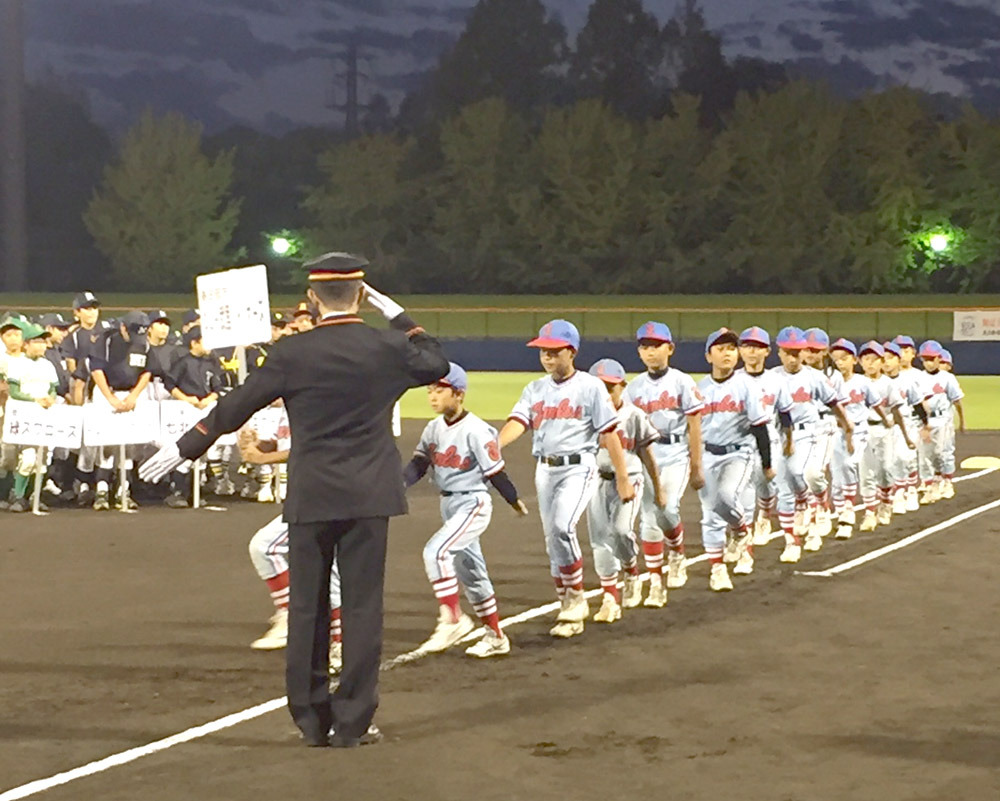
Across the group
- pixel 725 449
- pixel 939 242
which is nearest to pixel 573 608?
pixel 725 449

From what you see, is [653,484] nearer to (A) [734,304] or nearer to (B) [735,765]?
(B) [735,765]

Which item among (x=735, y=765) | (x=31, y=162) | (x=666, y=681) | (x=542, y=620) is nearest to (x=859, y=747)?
(x=735, y=765)

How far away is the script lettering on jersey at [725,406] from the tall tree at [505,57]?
271 ft

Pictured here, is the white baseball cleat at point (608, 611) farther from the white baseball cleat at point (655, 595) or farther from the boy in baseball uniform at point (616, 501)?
the white baseball cleat at point (655, 595)

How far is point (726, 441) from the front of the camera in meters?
13.0

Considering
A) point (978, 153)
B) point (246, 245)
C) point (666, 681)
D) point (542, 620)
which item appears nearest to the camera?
point (666, 681)

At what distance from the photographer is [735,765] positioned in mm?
7312

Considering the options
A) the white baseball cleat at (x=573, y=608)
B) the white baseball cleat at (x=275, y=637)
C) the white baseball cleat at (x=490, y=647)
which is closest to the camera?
the white baseball cleat at (x=490, y=647)

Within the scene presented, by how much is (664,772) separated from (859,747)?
3.31 ft

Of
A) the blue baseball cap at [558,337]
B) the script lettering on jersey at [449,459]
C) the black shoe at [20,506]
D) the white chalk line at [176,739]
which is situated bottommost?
the black shoe at [20,506]

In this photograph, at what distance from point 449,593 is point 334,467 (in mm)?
2568

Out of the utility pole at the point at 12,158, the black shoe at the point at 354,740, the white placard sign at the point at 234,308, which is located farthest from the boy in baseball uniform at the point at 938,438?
the utility pole at the point at 12,158

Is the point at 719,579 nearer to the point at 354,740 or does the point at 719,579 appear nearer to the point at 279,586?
the point at 279,586

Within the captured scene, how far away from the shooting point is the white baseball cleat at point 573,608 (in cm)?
1073
